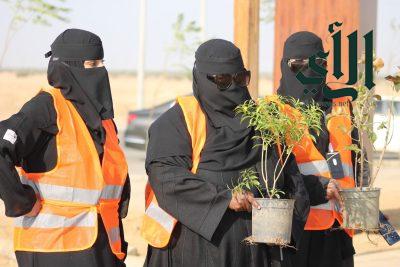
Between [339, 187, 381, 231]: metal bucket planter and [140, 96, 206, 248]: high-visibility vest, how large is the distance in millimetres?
1025

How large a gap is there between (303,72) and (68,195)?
5.94 feet

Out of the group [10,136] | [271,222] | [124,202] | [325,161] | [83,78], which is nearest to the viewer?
[271,222]

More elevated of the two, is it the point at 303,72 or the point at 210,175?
the point at 303,72

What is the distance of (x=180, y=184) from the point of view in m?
4.71

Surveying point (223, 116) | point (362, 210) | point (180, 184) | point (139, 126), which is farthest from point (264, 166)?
point (139, 126)

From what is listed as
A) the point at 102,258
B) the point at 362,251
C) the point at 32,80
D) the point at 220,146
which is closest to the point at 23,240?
the point at 102,258

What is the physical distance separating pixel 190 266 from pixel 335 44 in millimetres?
5824

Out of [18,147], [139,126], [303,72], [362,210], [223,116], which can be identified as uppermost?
[303,72]

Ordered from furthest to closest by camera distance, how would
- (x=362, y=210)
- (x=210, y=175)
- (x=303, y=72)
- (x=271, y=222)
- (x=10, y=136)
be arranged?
(x=303, y=72), (x=362, y=210), (x=210, y=175), (x=10, y=136), (x=271, y=222)

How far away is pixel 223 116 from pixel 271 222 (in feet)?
2.04

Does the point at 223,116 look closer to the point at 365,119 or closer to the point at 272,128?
the point at 272,128

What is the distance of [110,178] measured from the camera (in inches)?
198

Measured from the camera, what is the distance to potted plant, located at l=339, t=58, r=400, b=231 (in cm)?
536

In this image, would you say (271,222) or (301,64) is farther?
(301,64)
